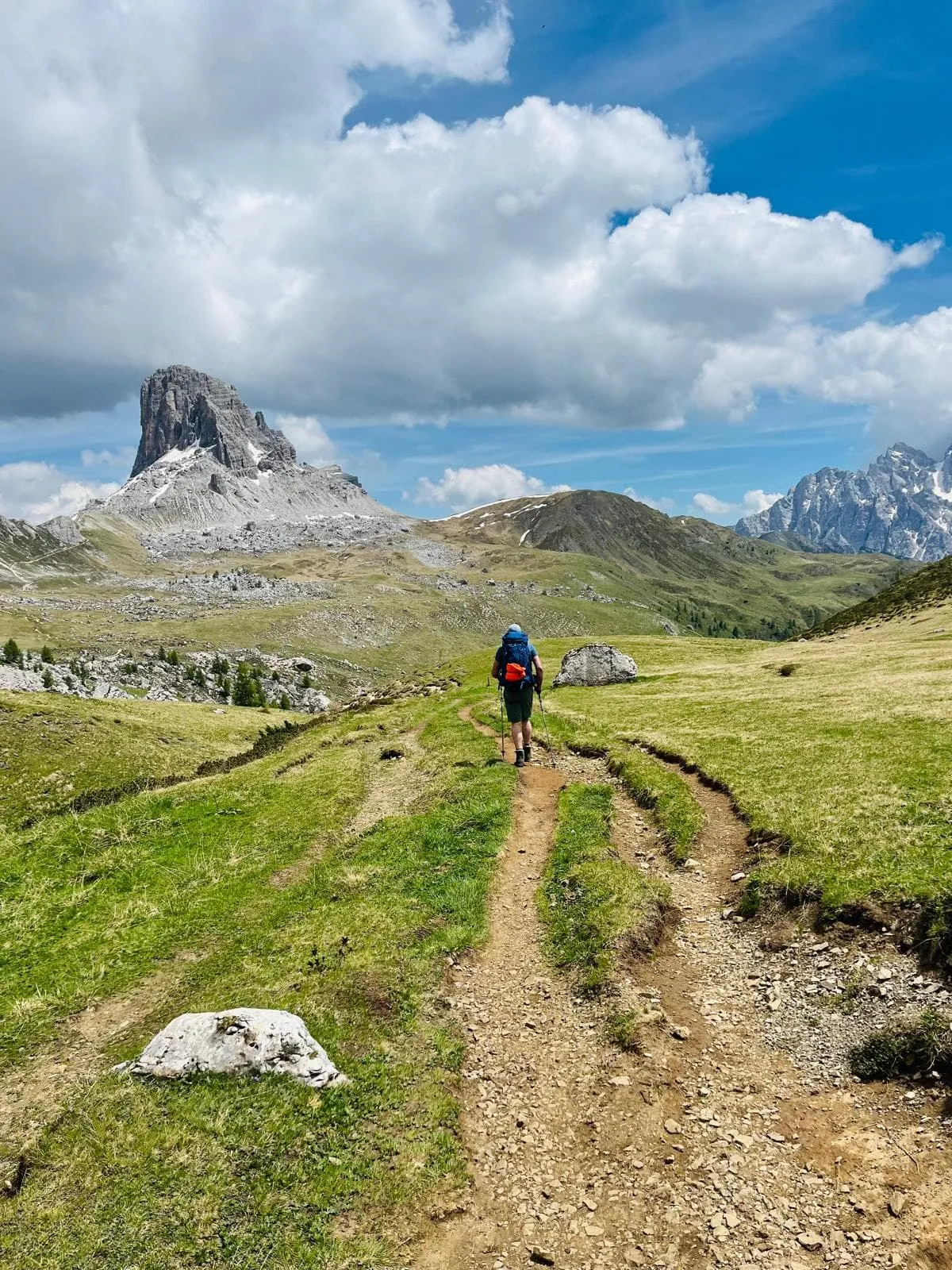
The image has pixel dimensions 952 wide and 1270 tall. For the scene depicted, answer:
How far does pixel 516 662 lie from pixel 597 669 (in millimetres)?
37698

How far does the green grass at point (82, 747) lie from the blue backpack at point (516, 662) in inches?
1358

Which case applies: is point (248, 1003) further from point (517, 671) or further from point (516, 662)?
point (516, 662)

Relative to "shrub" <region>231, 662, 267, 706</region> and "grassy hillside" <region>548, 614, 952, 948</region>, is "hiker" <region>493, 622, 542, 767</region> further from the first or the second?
"shrub" <region>231, 662, 267, 706</region>

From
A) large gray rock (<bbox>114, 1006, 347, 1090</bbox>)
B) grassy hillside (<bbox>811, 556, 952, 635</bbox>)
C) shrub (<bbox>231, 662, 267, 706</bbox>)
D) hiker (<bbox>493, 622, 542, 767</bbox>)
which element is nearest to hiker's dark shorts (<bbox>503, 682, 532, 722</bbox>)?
hiker (<bbox>493, 622, 542, 767</bbox>)

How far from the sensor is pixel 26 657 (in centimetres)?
19688

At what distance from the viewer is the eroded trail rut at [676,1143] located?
29.0 feet

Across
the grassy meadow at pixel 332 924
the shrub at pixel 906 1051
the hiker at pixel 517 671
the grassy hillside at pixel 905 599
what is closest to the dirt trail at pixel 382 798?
the grassy meadow at pixel 332 924

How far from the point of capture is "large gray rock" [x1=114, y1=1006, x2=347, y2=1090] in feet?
38.3

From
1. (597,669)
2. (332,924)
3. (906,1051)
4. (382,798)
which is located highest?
(597,669)

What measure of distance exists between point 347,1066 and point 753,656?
83.2 meters

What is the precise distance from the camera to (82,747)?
2260 inches

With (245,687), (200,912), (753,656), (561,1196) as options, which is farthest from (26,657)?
(561,1196)

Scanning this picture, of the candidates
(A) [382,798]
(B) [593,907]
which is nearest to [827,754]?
(B) [593,907]

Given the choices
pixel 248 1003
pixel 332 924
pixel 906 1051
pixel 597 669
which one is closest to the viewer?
pixel 906 1051
